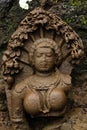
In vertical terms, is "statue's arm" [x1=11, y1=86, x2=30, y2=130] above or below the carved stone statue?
below

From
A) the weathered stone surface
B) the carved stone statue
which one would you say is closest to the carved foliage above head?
the carved stone statue

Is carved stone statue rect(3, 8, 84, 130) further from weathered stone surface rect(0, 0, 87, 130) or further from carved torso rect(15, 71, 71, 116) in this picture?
weathered stone surface rect(0, 0, 87, 130)

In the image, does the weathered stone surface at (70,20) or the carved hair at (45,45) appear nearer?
the carved hair at (45,45)

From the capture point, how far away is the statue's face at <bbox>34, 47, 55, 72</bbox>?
2439mm

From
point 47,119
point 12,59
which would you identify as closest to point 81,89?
point 47,119

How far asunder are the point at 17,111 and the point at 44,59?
0.32m

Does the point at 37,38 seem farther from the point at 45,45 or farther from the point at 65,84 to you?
the point at 65,84

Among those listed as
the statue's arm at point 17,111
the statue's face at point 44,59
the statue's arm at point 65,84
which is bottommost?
the statue's arm at point 17,111

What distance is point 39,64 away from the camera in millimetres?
2449

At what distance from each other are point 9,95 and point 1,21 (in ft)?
1.67

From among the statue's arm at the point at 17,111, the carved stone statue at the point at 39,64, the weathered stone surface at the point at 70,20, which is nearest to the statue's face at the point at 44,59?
the carved stone statue at the point at 39,64

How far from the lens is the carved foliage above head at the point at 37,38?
247cm

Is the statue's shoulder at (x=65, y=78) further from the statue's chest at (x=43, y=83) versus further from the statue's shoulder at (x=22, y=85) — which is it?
the statue's shoulder at (x=22, y=85)

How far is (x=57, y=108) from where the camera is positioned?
2400 mm
